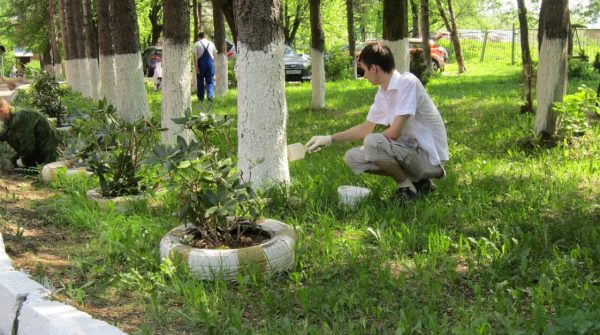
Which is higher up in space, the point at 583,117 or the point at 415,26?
the point at 415,26

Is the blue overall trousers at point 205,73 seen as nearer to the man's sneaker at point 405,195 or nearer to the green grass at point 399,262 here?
the green grass at point 399,262

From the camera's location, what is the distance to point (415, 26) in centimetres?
3002

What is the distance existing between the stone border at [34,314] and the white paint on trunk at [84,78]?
13525 millimetres

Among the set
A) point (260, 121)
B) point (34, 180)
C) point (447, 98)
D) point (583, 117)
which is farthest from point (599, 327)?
point (447, 98)

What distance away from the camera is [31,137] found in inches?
283

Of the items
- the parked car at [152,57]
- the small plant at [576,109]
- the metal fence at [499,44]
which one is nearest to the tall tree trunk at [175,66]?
the small plant at [576,109]

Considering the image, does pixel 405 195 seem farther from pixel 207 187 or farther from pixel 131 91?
pixel 131 91

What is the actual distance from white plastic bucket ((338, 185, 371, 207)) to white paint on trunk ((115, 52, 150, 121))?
185 inches

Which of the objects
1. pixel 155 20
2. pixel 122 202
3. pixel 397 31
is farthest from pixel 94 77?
pixel 155 20

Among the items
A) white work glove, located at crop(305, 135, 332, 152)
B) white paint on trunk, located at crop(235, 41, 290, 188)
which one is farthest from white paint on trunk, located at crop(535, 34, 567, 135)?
white paint on trunk, located at crop(235, 41, 290, 188)

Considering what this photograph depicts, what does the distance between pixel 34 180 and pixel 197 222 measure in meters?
3.79

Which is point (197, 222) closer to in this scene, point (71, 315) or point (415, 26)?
point (71, 315)

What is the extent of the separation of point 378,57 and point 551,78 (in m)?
2.78

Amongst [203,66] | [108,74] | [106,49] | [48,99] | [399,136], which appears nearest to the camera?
[399,136]
